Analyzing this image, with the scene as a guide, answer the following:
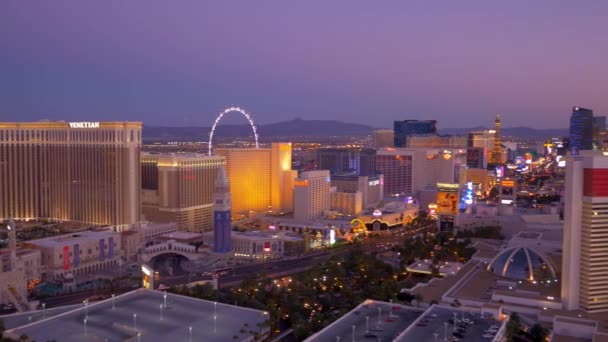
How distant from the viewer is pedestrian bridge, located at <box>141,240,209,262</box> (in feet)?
194

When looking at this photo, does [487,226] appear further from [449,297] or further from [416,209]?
[449,297]

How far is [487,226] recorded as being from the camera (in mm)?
68188

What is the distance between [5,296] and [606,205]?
124ft

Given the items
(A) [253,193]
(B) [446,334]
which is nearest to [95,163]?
(A) [253,193]

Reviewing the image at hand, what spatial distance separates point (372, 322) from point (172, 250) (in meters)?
31.2

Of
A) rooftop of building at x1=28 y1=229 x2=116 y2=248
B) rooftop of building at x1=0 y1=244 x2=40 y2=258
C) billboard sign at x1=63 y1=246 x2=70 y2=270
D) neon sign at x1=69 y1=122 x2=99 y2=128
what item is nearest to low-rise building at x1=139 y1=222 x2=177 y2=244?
rooftop of building at x1=28 y1=229 x2=116 y2=248

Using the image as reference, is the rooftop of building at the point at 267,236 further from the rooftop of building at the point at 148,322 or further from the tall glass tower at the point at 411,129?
the tall glass tower at the point at 411,129

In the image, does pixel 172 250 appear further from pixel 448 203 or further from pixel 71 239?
pixel 448 203

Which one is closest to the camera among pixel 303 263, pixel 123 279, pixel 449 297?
pixel 449 297

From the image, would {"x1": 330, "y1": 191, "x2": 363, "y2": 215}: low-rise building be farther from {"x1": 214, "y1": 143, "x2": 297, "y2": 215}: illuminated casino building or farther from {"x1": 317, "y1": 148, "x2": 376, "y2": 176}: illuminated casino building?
{"x1": 317, "y1": 148, "x2": 376, "y2": 176}: illuminated casino building

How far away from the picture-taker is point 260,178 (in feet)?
289

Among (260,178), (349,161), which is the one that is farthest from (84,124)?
(349,161)

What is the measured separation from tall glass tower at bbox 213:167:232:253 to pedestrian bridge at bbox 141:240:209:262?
1.86 metres

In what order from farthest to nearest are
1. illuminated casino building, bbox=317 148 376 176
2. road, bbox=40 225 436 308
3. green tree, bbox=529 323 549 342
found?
illuminated casino building, bbox=317 148 376 176 → road, bbox=40 225 436 308 → green tree, bbox=529 323 549 342
